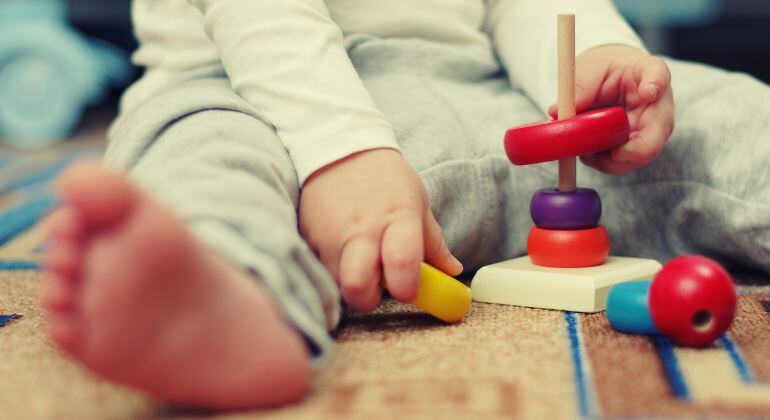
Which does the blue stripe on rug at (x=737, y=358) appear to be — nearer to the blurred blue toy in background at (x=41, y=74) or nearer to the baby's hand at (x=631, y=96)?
the baby's hand at (x=631, y=96)

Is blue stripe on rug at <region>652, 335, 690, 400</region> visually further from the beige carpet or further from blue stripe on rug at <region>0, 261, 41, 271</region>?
blue stripe on rug at <region>0, 261, 41, 271</region>

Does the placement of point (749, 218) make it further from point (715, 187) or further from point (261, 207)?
point (261, 207)

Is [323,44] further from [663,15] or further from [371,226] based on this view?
[663,15]

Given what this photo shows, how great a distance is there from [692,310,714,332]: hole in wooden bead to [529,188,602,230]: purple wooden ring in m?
0.16

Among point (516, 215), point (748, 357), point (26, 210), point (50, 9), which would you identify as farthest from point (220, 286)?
point (50, 9)

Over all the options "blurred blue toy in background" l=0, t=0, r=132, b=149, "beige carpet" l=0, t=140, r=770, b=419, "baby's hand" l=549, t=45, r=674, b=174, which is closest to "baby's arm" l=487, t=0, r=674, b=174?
"baby's hand" l=549, t=45, r=674, b=174

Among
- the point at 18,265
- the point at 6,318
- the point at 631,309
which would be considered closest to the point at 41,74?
the point at 18,265

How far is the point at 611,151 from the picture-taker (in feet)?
2.20

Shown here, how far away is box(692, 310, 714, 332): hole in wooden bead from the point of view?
50cm

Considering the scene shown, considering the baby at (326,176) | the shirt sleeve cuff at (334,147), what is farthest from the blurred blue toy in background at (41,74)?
the shirt sleeve cuff at (334,147)

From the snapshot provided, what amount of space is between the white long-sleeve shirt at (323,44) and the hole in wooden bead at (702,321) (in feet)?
0.71

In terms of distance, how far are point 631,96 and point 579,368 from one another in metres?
0.28

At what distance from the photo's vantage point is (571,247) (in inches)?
25.5

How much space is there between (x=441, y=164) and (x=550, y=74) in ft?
0.54
